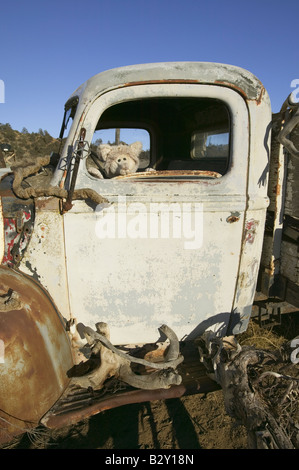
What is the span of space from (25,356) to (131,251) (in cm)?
79

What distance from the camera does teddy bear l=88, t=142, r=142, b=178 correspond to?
7.29ft

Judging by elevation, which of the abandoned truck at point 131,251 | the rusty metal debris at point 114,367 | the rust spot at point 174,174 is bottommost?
the rusty metal debris at point 114,367

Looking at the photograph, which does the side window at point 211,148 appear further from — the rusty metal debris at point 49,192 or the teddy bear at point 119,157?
the rusty metal debris at point 49,192

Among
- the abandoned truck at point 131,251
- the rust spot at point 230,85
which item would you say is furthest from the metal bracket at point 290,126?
the rust spot at point 230,85

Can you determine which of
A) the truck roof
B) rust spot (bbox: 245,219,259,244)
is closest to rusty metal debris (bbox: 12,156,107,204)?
the truck roof

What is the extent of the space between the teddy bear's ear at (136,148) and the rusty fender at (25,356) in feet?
4.04

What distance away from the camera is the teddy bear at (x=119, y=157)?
2221 mm

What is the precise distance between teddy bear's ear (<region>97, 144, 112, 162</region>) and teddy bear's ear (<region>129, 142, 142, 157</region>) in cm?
17

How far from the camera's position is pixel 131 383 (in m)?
1.68

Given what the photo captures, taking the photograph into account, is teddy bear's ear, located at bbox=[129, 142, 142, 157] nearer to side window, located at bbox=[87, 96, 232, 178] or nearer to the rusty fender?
side window, located at bbox=[87, 96, 232, 178]

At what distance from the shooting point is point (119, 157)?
2.24 meters
